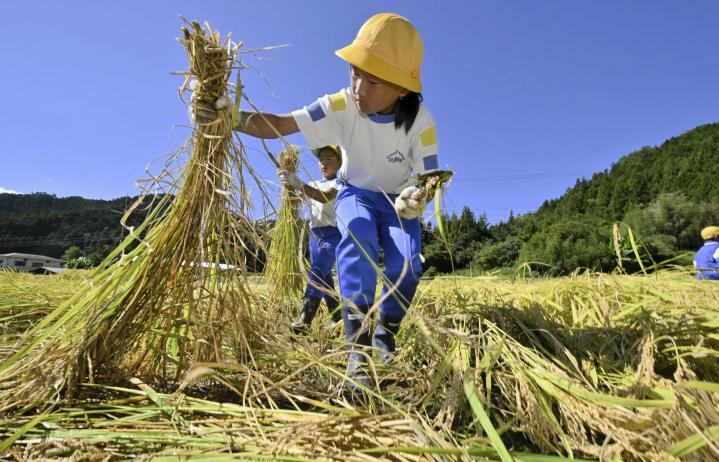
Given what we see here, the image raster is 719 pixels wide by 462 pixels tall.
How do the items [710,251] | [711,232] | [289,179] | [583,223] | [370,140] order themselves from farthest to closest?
[583,223]
[711,232]
[710,251]
[289,179]
[370,140]

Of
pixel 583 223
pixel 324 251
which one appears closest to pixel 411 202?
pixel 324 251

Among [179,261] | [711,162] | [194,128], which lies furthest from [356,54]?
[711,162]

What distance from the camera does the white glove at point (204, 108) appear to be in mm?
1240

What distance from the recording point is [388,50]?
155cm

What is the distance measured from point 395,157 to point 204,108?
890 mm

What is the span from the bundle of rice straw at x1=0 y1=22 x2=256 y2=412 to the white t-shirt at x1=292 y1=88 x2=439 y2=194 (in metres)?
0.46

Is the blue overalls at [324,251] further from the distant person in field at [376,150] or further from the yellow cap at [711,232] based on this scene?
the yellow cap at [711,232]

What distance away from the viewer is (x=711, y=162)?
34.3 meters

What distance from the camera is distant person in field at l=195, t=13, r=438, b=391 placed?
5.06 feet

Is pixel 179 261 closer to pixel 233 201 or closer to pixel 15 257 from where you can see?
pixel 233 201

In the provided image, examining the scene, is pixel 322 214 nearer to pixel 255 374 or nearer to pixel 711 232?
pixel 255 374

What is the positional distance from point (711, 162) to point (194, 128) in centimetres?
4585

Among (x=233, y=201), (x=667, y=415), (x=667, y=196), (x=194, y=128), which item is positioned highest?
(x=667, y=196)

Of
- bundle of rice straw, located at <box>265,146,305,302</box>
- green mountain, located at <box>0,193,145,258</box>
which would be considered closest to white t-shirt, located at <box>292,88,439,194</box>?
bundle of rice straw, located at <box>265,146,305,302</box>
